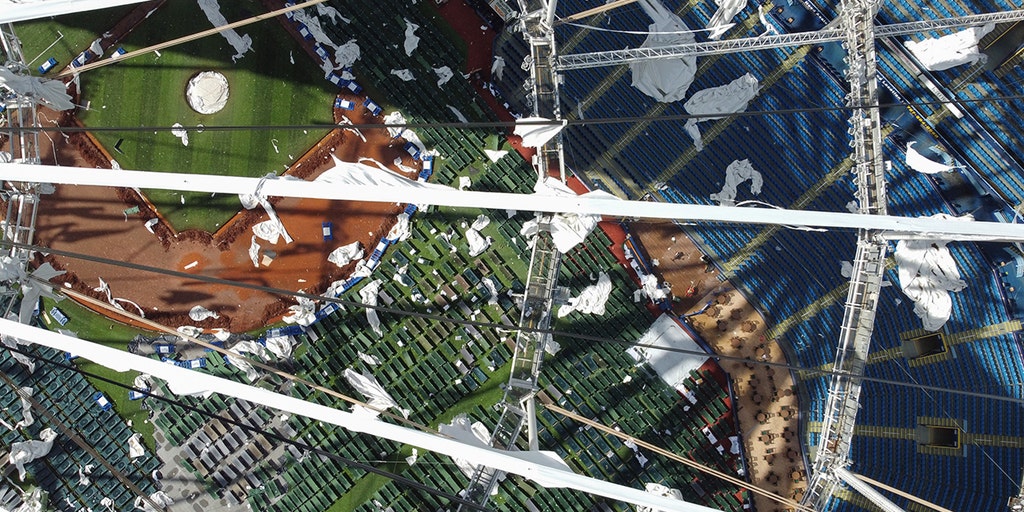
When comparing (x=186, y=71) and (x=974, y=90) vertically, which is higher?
(x=974, y=90)

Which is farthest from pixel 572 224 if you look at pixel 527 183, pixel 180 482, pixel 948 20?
pixel 180 482

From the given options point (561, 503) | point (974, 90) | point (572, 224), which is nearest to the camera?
point (572, 224)

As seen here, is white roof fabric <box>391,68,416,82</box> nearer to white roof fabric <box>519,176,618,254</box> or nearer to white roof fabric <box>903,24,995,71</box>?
white roof fabric <box>519,176,618,254</box>

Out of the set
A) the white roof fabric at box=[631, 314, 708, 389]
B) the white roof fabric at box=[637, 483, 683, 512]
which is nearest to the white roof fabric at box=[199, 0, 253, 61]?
the white roof fabric at box=[631, 314, 708, 389]

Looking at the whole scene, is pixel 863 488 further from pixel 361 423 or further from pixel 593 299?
pixel 361 423

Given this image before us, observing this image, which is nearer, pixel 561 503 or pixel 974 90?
pixel 974 90

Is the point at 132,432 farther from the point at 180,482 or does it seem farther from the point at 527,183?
the point at 527,183

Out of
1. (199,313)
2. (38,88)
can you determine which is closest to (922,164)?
(199,313)
